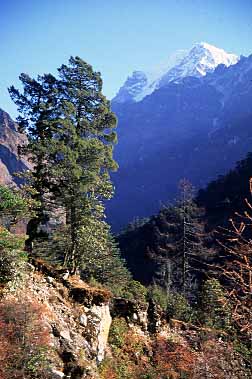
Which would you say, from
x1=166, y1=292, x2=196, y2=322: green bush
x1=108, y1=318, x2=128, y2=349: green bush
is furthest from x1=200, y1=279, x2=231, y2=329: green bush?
x1=108, y1=318, x2=128, y2=349: green bush

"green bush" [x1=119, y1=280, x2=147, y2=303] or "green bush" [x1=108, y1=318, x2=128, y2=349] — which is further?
"green bush" [x1=119, y1=280, x2=147, y2=303]

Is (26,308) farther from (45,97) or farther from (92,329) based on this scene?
(45,97)

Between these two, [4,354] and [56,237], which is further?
[56,237]

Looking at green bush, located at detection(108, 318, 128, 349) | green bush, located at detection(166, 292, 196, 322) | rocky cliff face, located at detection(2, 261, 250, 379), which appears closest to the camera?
rocky cliff face, located at detection(2, 261, 250, 379)

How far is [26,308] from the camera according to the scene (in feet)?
40.3

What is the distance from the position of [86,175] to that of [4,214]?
5.49 meters

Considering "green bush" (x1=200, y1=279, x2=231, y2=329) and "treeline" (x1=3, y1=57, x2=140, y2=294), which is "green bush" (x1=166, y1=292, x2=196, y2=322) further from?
"treeline" (x1=3, y1=57, x2=140, y2=294)

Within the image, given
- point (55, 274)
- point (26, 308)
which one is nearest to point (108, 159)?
point (55, 274)

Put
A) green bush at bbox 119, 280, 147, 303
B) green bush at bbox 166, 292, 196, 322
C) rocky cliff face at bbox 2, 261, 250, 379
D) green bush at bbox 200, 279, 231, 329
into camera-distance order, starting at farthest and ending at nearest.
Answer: green bush at bbox 119, 280, 147, 303, green bush at bbox 200, 279, 231, 329, green bush at bbox 166, 292, 196, 322, rocky cliff face at bbox 2, 261, 250, 379

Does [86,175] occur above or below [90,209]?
above

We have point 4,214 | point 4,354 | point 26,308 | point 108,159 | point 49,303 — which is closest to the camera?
point 4,354

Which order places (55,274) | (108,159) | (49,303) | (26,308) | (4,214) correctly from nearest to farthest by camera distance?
(26,308) < (4,214) < (49,303) < (55,274) < (108,159)

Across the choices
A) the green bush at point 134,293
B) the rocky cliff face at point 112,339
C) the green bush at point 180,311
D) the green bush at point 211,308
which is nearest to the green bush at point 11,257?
the rocky cliff face at point 112,339

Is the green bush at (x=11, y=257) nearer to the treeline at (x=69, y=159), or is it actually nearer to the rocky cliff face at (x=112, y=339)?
the rocky cliff face at (x=112, y=339)
